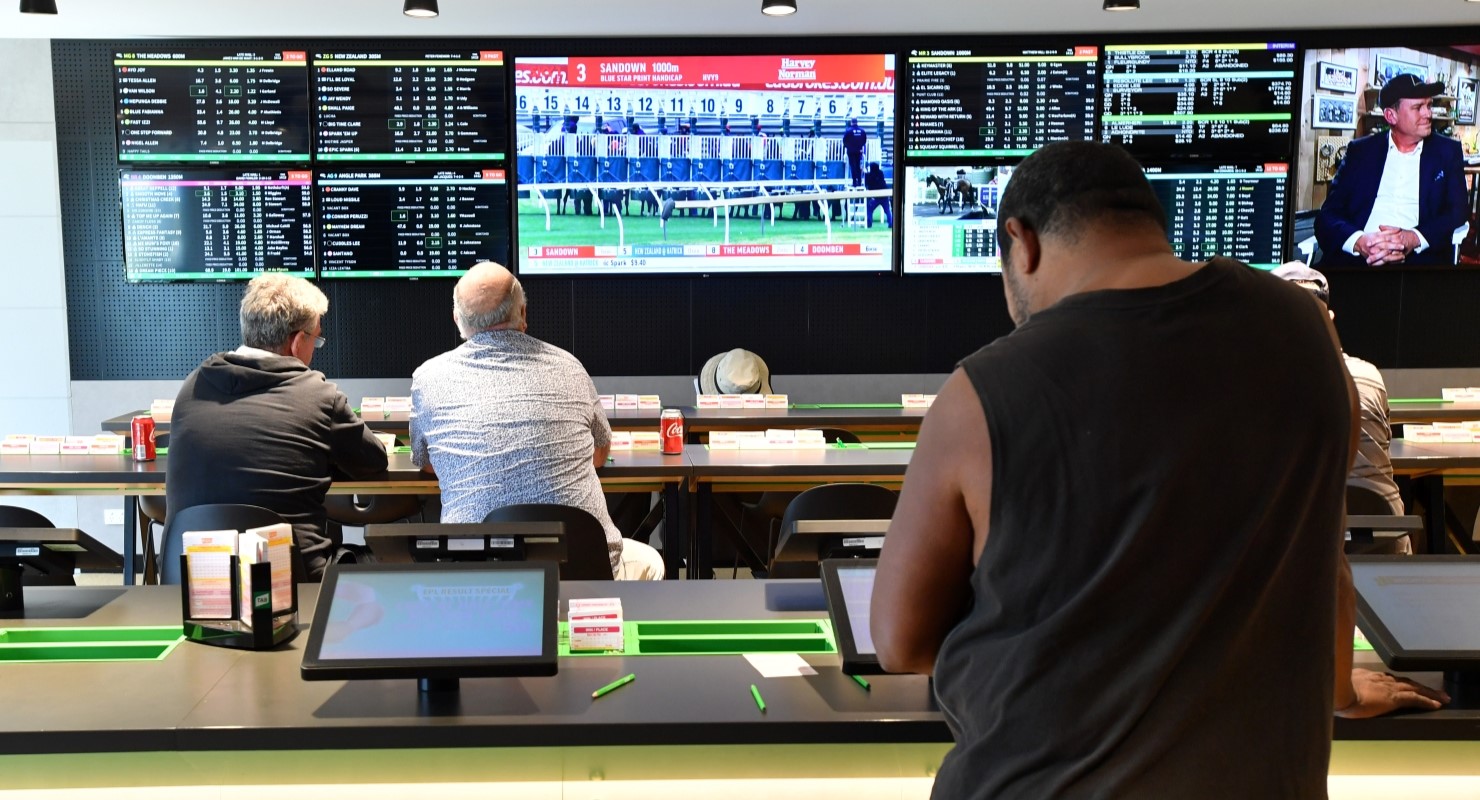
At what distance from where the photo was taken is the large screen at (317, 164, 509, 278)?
5.80 metres

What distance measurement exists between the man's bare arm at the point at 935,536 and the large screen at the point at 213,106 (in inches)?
211

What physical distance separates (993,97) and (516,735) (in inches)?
196

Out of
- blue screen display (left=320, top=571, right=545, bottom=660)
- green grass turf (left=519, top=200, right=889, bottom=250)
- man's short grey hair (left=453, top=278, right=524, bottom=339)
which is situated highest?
green grass turf (left=519, top=200, right=889, bottom=250)

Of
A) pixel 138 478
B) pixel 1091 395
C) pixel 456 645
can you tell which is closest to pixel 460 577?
pixel 456 645

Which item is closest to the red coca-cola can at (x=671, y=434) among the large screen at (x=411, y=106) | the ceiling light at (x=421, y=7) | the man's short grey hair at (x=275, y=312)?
the man's short grey hair at (x=275, y=312)

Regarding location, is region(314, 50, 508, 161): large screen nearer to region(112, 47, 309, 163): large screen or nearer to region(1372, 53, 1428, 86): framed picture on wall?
region(112, 47, 309, 163): large screen

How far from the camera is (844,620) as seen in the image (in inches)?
69.2

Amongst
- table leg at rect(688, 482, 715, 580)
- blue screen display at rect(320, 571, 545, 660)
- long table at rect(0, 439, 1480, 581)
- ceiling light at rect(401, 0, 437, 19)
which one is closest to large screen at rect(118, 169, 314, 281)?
ceiling light at rect(401, 0, 437, 19)

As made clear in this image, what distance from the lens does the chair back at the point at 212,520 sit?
2.69 metres

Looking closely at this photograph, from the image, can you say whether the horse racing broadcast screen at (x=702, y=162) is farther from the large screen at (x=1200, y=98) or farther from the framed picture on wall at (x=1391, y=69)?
the framed picture on wall at (x=1391, y=69)

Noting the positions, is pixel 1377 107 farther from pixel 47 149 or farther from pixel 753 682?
pixel 47 149

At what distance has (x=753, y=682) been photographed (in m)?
1.77

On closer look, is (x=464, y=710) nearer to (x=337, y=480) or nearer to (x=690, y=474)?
(x=690, y=474)

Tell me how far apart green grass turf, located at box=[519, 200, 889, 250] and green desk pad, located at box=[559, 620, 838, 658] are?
13.1ft
